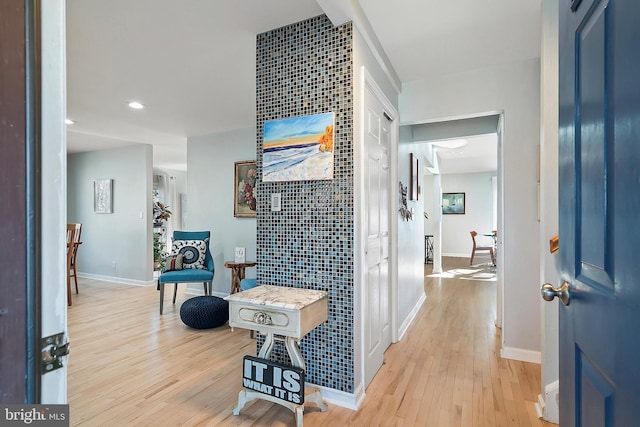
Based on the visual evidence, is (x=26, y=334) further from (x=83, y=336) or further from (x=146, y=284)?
(x=146, y=284)

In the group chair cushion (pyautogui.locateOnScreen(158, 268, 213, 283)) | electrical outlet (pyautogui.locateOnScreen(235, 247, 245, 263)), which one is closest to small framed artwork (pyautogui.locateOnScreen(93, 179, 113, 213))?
chair cushion (pyautogui.locateOnScreen(158, 268, 213, 283))

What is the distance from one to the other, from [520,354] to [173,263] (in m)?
3.81

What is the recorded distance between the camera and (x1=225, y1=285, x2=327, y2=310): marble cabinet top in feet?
5.49

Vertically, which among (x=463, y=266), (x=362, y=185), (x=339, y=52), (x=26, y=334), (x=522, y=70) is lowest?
(x=463, y=266)

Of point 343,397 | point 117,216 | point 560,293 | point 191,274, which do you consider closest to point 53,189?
point 560,293

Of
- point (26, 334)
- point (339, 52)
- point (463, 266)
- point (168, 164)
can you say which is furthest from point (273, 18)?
point (463, 266)

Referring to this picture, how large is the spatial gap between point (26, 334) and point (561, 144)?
135 cm

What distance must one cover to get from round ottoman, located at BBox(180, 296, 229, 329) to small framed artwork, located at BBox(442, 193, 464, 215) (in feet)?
26.1

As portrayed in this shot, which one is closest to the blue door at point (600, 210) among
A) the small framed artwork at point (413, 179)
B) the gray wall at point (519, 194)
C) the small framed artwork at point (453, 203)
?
the gray wall at point (519, 194)

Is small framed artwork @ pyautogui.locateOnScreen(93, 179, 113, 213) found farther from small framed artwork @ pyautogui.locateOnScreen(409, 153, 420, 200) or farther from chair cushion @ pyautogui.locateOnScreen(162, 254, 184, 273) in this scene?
small framed artwork @ pyautogui.locateOnScreen(409, 153, 420, 200)

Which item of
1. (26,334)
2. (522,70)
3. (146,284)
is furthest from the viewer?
(146,284)

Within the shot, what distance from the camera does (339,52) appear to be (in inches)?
75.9

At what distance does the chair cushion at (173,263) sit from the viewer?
13.2 feet

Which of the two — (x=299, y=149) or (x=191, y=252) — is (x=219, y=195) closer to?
(x=191, y=252)
